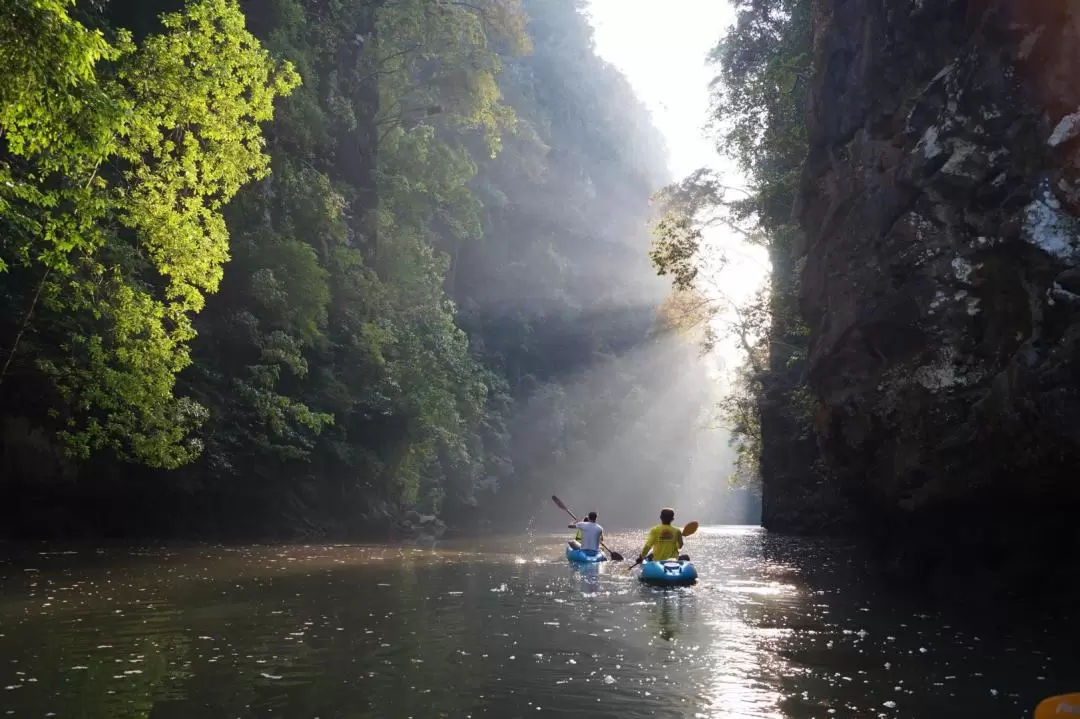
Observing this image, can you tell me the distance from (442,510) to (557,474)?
16.5 m

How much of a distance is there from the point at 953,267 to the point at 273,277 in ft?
61.7

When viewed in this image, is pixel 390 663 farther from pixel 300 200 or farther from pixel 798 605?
pixel 300 200

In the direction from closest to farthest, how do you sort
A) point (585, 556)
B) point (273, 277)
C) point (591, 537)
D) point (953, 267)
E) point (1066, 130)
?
point (1066, 130)
point (953, 267)
point (585, 556)
point (591, 537)
point (273, 277)

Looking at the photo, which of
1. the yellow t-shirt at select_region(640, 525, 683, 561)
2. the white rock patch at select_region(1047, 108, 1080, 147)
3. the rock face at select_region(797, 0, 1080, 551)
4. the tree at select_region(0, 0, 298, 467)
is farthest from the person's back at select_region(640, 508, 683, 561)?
the tree at select_region(0, 0, 298, 467)

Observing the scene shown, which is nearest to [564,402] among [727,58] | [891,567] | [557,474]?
[557,474]

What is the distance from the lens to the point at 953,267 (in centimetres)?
1316

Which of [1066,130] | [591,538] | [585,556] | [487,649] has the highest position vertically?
[1066,130]

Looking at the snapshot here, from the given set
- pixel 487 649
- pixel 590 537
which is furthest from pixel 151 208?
pixel 590 537

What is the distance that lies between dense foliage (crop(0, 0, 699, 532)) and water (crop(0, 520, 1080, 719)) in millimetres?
4391

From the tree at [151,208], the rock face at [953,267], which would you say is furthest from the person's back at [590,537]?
the tree at [151,208]

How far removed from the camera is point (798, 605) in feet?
40.7

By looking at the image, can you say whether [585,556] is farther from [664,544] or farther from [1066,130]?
[1066,130]

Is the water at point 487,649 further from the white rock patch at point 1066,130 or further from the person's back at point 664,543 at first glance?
the white rock patch at point 1066,130

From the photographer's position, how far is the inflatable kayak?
14.7m
